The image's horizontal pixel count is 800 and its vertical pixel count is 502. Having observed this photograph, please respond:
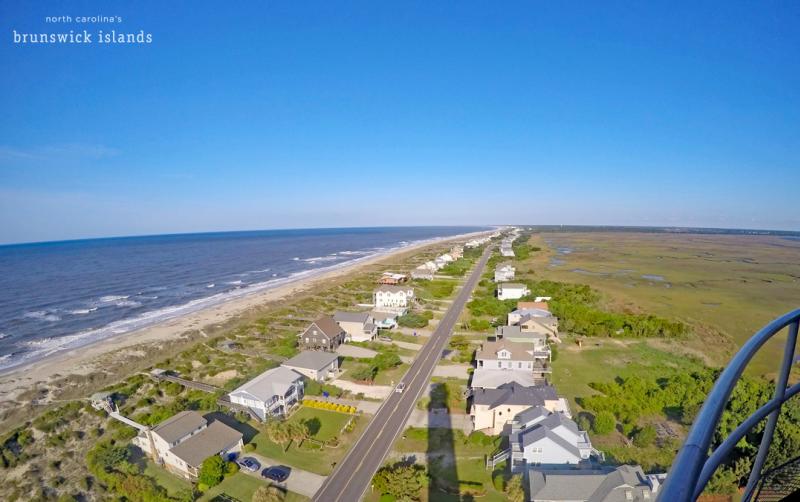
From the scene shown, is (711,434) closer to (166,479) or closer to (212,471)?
(212,471)

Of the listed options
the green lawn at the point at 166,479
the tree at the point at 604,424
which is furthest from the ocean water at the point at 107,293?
the tree at the point at 604,424

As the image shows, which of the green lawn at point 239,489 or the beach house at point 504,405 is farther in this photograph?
the beach house at point 504,405

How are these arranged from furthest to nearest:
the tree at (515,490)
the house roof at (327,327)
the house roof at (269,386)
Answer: the house roof at (327,327)
the house roof at (269,386)
the tree at (515,490)

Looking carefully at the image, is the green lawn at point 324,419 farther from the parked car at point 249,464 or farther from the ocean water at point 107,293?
the ocean water at point 107,293

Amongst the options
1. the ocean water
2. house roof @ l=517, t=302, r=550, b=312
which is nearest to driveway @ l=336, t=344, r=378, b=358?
house roof @ l=517, t=302, r=550, b=312

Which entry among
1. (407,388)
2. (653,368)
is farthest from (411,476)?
(653,368)

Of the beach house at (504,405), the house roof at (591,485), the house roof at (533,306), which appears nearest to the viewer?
the house roof at (591,485)

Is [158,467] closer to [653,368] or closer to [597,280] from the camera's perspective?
[653,368]
